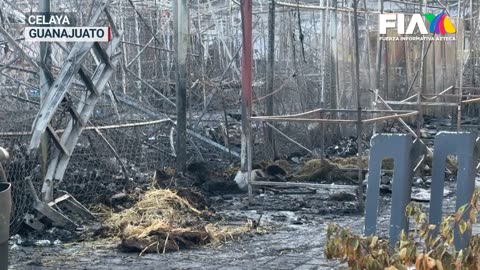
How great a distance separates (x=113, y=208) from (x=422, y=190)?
4.03m

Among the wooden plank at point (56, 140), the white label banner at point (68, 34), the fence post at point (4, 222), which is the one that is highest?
the white label banner at point (68, 34)

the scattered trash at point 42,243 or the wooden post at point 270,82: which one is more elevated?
the wooden post at point 270,82

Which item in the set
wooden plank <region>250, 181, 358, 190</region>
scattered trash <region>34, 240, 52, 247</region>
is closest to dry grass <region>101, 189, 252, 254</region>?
scattered trash <region>34, 240, 52, 247</region>

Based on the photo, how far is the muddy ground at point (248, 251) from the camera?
8.01 metres

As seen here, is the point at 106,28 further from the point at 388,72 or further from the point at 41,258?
the point at 388,72

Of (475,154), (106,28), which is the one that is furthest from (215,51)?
(475,154)

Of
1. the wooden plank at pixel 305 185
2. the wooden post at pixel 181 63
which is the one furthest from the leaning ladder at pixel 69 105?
the wooden plank at pixel 305 185

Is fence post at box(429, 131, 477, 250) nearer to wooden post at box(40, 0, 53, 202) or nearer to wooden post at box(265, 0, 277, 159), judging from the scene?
wooden post at box(40, 0, 53, 202)

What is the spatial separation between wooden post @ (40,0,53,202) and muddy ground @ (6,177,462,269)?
91 centimetres

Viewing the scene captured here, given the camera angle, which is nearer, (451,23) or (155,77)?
(155,77)

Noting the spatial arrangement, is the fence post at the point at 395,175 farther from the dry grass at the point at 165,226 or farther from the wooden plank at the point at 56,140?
the wooden plank at the point at 56,140

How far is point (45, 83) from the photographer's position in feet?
32.9

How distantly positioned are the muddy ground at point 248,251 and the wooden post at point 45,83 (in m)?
0.91

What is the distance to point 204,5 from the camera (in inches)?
916
